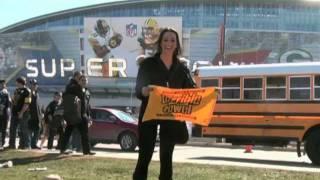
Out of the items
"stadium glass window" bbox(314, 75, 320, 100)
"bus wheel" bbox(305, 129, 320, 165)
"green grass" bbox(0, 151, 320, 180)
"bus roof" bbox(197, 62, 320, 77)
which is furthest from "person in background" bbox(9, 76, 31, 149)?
"stadium glass window" bbox(314, 75, 320, 100)

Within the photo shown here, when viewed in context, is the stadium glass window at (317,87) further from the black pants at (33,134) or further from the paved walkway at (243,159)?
the black pants at (33,134)

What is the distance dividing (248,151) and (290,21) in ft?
390

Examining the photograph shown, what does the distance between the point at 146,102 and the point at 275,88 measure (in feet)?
34.4

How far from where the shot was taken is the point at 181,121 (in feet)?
24.2

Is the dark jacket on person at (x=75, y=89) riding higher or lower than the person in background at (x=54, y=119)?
higher

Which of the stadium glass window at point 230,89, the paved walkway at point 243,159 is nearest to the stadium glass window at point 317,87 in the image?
the paved walkway at point 243,159

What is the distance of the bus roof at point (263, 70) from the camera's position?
55.3 ft

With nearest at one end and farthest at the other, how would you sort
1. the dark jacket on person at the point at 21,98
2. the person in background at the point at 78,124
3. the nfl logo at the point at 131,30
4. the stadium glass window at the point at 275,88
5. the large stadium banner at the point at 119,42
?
the person in background at the point at 78,124 → the dark jacket on person at the point at 21,98 → the stadium glass window at the point at 275,88 → the large stadium banner at the point at 119,42 → the nfl logo at the point at 131,30

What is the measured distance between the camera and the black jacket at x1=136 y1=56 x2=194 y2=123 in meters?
7.34

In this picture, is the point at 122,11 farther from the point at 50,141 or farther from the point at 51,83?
the point at 50,141

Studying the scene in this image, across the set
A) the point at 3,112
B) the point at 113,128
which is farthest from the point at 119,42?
the point at 3,112

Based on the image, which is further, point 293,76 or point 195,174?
point 293,76

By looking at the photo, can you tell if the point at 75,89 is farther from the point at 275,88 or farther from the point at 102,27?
the point at 102,27

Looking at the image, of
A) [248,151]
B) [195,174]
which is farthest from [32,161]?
[248,151]
